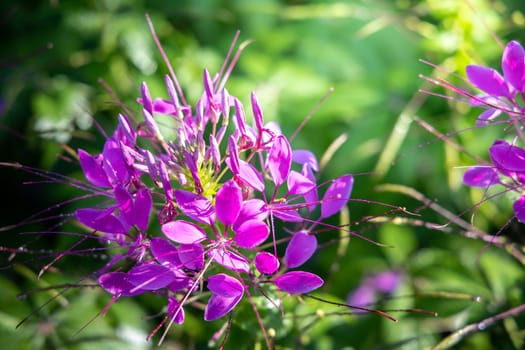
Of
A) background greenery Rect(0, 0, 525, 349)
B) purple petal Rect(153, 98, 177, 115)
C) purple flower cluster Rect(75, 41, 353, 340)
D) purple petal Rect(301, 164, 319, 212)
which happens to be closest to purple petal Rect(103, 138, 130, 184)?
purple flower cluster Rect(75, 41, 353, 340)

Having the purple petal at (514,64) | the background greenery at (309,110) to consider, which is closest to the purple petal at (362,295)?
the background greenery at (309,110)

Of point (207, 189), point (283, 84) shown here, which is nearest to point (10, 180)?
point (283, 84)

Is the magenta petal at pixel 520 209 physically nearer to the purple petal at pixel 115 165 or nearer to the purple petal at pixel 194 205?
the purple petal at pixel 194 205

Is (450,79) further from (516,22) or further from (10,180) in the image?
(10,180)

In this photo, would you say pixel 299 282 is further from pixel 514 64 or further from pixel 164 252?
pixel 514 64

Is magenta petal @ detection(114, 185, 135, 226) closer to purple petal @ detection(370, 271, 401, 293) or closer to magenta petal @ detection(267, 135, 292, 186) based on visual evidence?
magenta petal @ detection(267, 135, 292, 186)

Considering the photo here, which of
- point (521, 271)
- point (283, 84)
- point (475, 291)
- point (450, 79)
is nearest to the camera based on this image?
point (475, 291)
